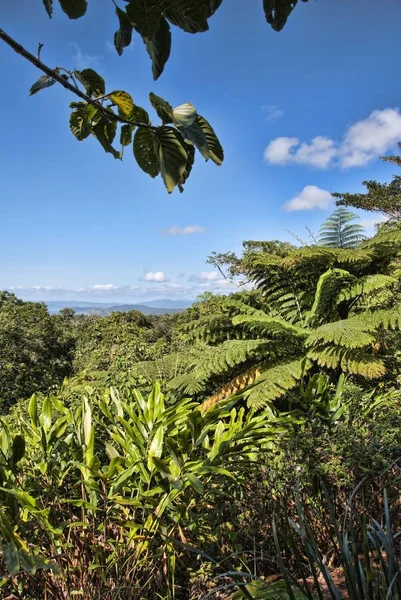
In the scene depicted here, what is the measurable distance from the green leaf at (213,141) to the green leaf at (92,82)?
0.24 m

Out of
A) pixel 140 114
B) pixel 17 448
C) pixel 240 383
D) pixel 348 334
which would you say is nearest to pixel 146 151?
pixel 140 114

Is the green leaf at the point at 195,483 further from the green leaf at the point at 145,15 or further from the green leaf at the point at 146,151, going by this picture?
the green leaf at the point at 145,15

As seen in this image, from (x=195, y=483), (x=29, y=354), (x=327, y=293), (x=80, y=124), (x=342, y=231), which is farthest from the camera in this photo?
(x=29, y=354)

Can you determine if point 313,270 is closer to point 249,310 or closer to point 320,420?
point 249,310

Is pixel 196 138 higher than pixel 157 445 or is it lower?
higher

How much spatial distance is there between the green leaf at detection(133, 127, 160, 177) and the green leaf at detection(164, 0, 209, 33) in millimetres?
162

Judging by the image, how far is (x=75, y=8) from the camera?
0.60 meters

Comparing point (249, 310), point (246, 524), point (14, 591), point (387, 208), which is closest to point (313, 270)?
point (249, 310)

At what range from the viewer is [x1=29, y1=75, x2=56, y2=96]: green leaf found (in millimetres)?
587

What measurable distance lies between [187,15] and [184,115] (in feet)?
0.59

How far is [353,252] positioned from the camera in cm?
436

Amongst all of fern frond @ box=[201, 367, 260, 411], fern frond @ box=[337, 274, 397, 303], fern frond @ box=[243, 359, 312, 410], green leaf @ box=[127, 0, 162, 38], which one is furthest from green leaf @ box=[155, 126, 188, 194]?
fern frond @ box=[337, 274, 397, 303]

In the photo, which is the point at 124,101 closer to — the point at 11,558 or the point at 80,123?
the point at 80,123

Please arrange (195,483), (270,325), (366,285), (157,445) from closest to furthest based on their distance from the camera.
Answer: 1. (195,483)
2. (157,445)
3. (270,325)
4. (366,285)
